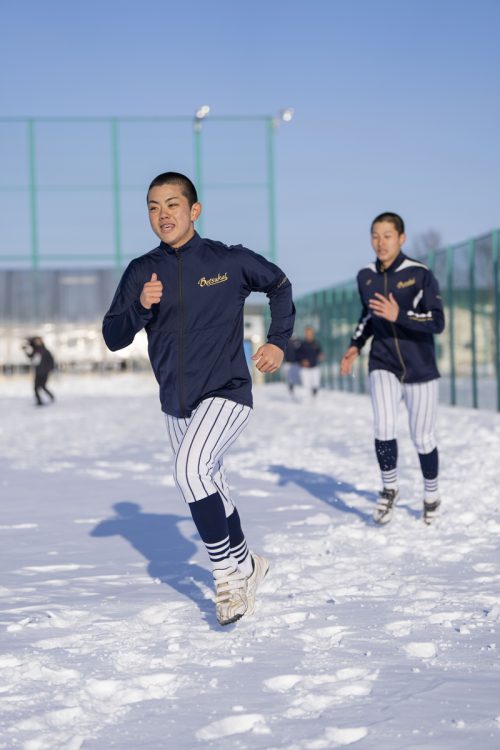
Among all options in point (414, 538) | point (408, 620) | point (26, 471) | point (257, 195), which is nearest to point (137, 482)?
point (26, 471)

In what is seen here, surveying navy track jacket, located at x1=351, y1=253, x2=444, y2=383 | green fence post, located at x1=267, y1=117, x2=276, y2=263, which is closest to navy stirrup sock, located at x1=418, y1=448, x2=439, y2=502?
navy track jacket, located at x1=351, y1=253, x2=444, y2=383

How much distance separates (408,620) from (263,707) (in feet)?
3.97

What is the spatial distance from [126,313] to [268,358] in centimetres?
60

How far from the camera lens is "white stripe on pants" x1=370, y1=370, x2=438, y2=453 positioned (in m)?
6.86

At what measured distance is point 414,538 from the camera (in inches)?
250

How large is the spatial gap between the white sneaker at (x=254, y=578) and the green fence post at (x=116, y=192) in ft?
109

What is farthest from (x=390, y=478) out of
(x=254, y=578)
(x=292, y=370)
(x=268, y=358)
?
(x=292, y=370)

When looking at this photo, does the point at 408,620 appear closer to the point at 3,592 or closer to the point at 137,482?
the point at 3,592

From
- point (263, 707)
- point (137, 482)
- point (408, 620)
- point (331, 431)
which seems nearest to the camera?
point (263, 707)

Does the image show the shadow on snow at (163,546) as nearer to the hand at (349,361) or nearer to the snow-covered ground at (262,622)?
the snow-covered ground at (262,622)

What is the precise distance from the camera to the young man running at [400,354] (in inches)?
264

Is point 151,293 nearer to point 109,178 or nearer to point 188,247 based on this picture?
point 188,247

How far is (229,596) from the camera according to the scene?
4359mm

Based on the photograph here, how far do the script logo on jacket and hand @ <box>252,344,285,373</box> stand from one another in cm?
33
